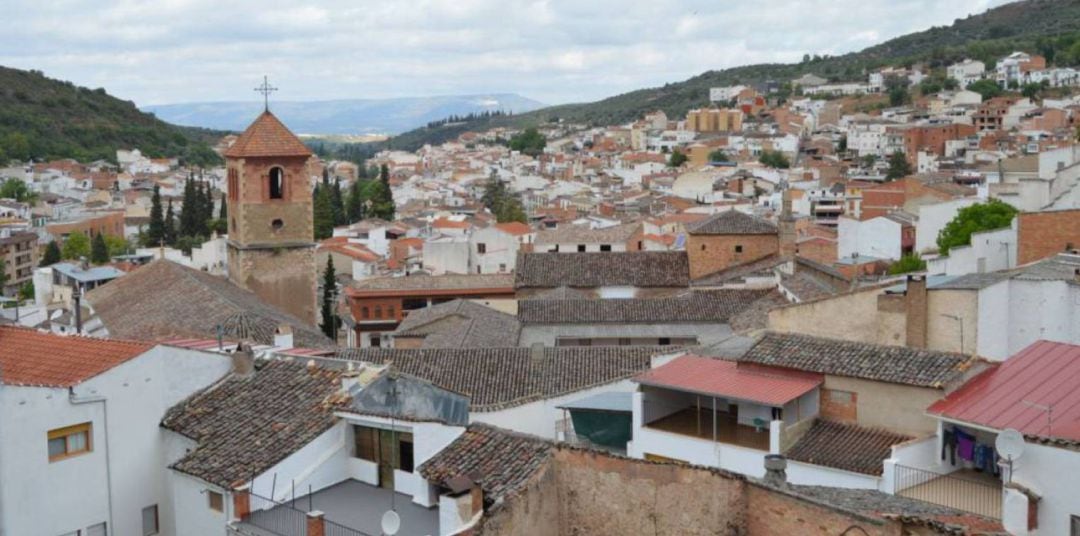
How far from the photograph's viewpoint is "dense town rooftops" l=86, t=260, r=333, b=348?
2267 centimetres

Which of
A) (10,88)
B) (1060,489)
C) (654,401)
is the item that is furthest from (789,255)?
(10,88)

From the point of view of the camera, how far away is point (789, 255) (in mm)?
31562

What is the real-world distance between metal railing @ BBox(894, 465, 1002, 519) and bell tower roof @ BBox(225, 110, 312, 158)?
806 inches

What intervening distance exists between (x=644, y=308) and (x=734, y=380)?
14663mm

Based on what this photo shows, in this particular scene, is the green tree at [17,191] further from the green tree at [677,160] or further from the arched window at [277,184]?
the arched window at [277,184]

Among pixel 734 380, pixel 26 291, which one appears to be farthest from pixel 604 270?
pixel 26 291

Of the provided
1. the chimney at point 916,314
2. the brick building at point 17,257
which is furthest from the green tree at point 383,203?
the chimney at point 916,314

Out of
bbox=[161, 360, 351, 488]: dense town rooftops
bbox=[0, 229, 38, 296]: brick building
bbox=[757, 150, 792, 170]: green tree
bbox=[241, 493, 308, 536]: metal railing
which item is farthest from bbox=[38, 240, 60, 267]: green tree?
bbox=[757, 150, 792, 170]: green tree

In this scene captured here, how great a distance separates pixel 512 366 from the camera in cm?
1995

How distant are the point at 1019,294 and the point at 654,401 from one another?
5801 mm

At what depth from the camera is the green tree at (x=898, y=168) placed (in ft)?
238

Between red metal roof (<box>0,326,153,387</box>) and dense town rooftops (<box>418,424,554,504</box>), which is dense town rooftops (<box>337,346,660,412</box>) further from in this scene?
dense town rooftops (<box>418,424,554,504</box>)

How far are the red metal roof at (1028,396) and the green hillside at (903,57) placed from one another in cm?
10577

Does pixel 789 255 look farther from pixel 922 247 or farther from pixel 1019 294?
pixel 1019 294
